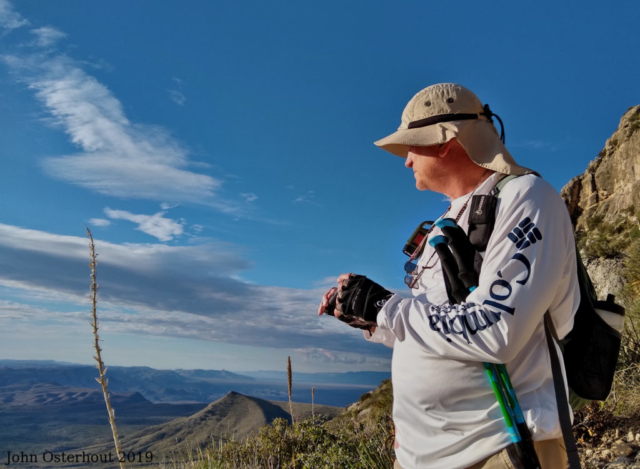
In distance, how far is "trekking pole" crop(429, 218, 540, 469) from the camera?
148 cm

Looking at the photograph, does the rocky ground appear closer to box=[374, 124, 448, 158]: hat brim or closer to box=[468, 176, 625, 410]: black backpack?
box=[468, 176, 625, 410]: black backpack

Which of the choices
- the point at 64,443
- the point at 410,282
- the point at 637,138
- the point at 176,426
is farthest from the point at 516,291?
the point at 64,443

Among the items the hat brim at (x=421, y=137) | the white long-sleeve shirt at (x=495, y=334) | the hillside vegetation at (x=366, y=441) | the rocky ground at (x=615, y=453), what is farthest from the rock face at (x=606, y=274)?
the white long-sleeve shirt at (x=495, y=334)

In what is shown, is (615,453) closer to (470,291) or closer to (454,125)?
(470,291)

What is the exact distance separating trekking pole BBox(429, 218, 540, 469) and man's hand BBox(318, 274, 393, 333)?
24cm

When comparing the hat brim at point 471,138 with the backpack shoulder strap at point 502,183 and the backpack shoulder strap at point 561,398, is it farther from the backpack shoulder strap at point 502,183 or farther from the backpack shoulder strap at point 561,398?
the backpack shoulder strap at point 561,398

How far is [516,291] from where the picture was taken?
1.50 metres

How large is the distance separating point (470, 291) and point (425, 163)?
0.68 meters

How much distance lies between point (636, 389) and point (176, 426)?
216 feet

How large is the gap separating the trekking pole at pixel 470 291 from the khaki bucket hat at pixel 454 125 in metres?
0.39

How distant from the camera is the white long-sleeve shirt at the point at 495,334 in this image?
1504mm

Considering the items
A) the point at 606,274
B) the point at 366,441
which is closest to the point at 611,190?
the point at 606,274

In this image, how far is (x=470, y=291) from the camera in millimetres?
1664

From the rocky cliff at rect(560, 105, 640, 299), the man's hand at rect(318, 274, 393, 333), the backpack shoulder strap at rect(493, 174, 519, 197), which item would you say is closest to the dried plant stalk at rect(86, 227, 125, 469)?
the man's hand at rect(318, 274, 393, 333)
